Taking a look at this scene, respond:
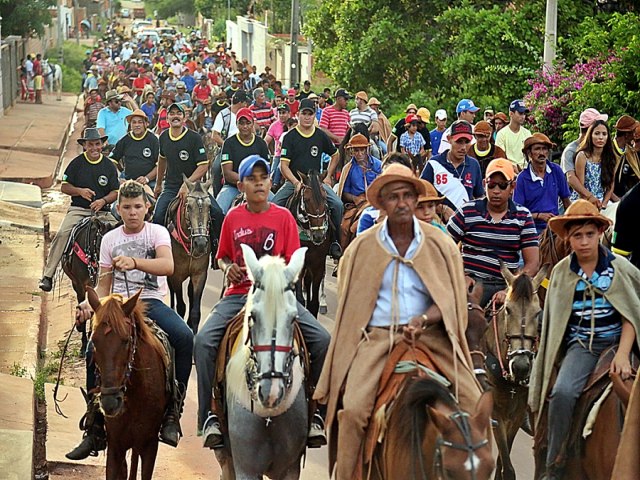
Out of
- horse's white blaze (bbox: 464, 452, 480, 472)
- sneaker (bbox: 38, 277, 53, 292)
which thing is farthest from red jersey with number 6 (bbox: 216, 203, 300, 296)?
sneaker (bbox: 38, 277, 53, 292)

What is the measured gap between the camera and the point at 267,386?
7602mm

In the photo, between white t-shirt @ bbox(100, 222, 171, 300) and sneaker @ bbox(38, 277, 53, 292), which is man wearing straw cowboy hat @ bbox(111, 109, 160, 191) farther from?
white t-shirt @ bbox(100, 222, 171, 300)

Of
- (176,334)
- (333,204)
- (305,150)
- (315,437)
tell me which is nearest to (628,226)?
(315,437)

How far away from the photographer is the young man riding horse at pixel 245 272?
8.94 m

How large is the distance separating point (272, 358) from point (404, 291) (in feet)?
2.92

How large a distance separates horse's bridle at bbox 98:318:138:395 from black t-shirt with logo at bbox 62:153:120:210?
20.4 feet

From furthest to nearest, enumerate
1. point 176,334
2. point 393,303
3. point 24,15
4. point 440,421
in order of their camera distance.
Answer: point 24,15
point 176,334
point 393,303
point 440,421

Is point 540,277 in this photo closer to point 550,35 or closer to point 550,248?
point 550,248

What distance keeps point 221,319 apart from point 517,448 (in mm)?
3856

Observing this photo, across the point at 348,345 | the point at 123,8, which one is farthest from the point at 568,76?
the point at 123,8

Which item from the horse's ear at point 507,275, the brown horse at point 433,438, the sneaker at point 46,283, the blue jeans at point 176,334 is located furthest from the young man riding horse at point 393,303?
the sneaker at point 46,283

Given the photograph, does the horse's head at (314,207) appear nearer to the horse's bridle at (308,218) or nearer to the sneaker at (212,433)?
the horse's bridle at (308,218)

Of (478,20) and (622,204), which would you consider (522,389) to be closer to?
(622,204)

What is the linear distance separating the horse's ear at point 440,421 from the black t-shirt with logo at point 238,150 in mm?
10382
